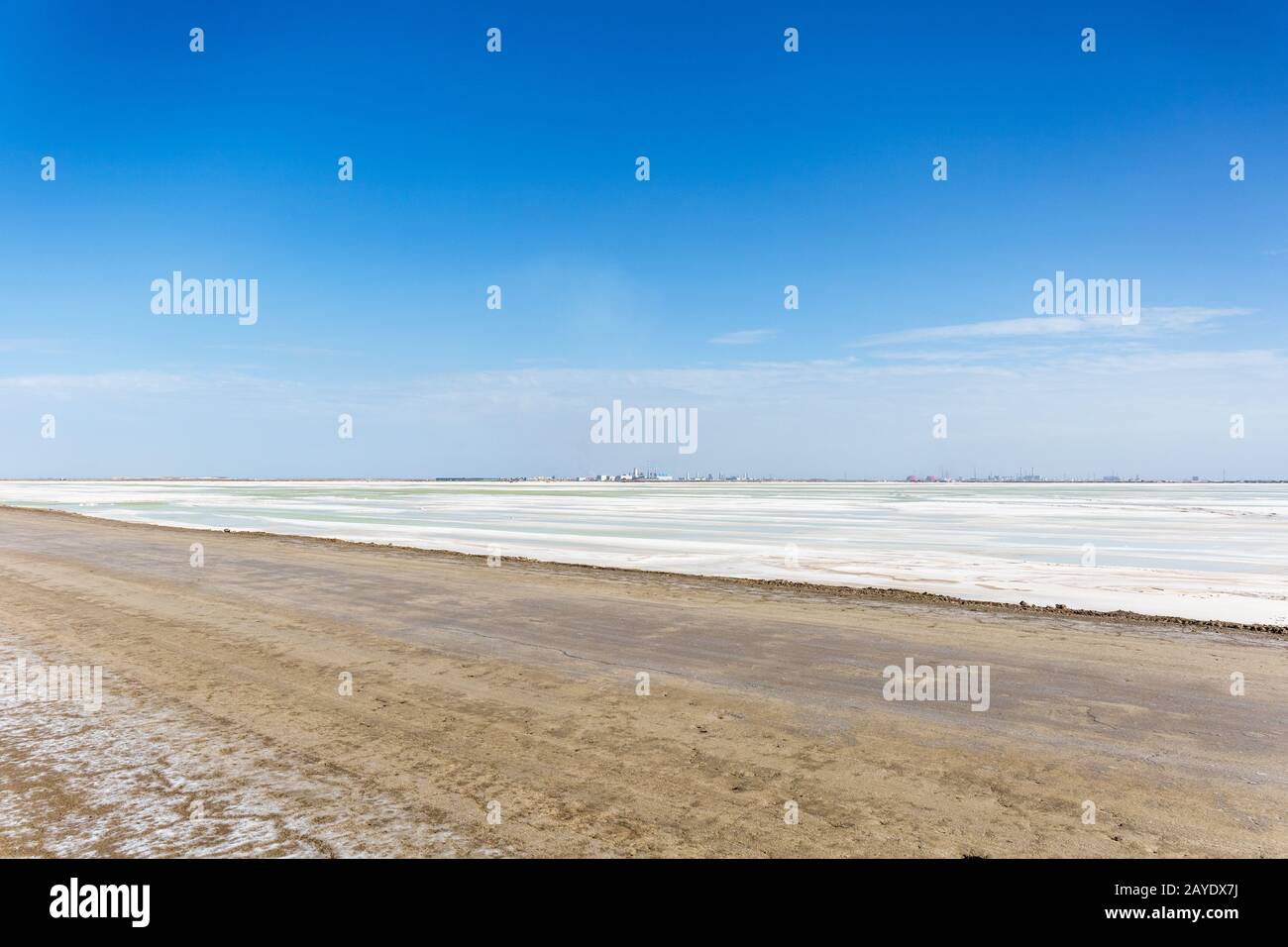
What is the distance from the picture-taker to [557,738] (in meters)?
6.51

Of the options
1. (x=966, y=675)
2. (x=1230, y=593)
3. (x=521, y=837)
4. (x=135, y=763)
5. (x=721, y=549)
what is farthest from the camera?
(x=721, y=549)

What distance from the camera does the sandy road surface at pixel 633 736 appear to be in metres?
4.72

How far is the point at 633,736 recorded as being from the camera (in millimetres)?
6586

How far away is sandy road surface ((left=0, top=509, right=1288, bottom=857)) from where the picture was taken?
4.72m

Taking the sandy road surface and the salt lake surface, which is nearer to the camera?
the sandy road surface

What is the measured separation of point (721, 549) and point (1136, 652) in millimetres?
14020

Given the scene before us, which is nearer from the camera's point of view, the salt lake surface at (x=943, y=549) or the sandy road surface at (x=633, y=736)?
the sandy road surface at (x=633, y=736)

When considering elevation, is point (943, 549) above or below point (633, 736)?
below

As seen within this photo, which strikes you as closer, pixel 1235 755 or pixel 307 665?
pixel 1235 755

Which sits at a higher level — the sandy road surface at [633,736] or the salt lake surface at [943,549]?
the sandy road surface at [633,736]

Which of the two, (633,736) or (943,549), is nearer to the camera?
(633,736)
